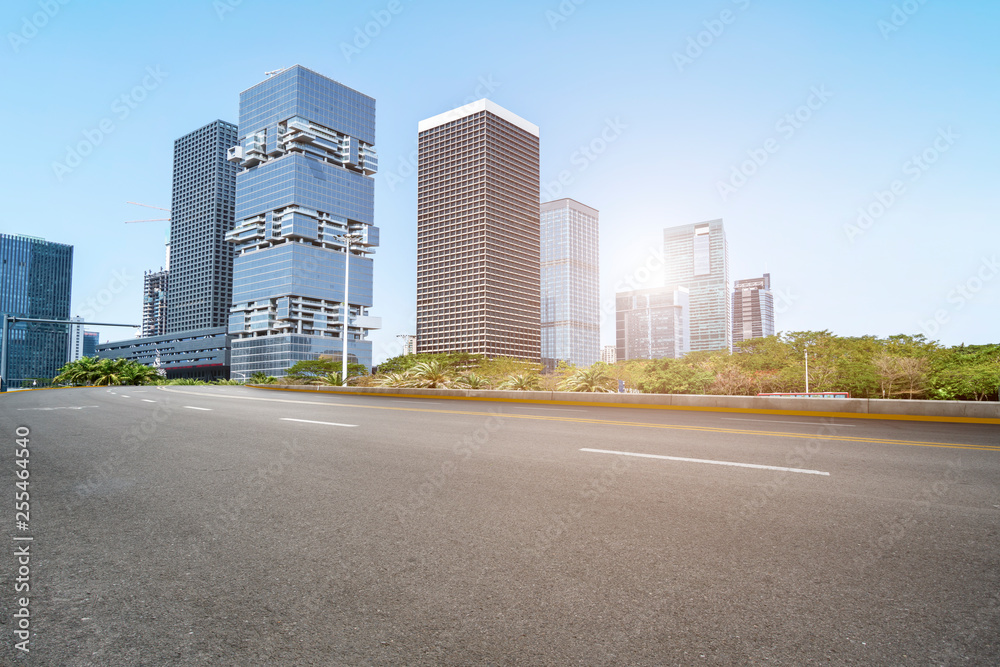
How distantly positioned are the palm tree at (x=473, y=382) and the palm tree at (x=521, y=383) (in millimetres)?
1422

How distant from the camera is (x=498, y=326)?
19375 centimetres

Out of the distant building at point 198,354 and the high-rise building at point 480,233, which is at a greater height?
the high-rise building at point 480,233

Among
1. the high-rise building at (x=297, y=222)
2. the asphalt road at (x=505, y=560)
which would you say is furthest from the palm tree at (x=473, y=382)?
the high-rise building at (x=297, y=222)

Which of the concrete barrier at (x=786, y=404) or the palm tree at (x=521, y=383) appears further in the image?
the palm tree at (x=521, y=383)

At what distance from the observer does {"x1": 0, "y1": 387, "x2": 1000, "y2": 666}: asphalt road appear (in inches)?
86.7

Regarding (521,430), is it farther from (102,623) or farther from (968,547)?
(102,623)

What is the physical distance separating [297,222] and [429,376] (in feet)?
503

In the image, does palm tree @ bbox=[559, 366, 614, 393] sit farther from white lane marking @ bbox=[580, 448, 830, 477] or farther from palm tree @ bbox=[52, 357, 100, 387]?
palm tree @ bbox=[52, 357, 100, 387]

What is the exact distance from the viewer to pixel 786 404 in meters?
16.2

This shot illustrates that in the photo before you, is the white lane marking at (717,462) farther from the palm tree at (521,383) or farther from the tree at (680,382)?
the tree at (680,382)

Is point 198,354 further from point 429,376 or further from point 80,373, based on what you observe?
point 429,376

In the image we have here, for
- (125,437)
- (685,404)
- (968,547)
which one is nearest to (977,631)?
(968,547)

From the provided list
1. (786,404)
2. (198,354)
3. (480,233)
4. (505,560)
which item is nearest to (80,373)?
(786,404)

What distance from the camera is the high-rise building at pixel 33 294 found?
15975cm
